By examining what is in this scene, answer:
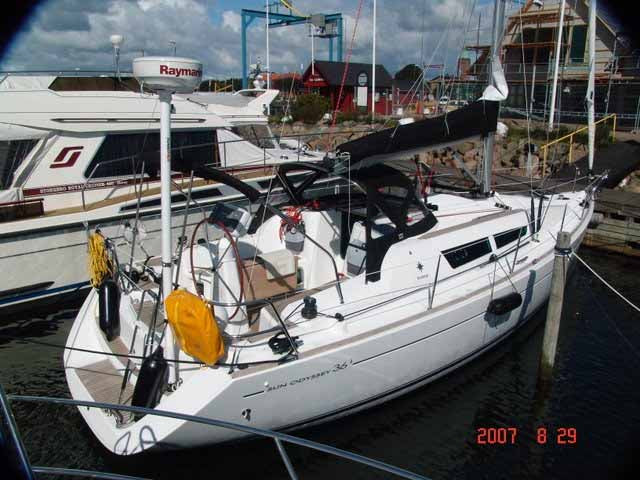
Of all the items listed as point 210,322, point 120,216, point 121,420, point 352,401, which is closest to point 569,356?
point 352,401

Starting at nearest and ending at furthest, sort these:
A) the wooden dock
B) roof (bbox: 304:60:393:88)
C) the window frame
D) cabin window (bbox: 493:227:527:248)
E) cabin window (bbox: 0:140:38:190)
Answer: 1. the window frame
2. cabin window (bbox: 493:227:527:248)
3. cabin window (bbox: 0:140:38:190)
4. the wooden dock
5. roof (bbox: 304:60:393:88)

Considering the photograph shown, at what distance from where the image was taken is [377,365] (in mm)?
5426

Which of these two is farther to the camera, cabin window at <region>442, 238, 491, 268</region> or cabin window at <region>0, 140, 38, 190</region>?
cabin window at <region>0, 140, 38, 190</region>

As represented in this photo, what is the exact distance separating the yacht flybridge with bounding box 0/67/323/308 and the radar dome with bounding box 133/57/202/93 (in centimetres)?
436

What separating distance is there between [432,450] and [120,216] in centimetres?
677

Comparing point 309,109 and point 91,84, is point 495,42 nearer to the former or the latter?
point 91,84

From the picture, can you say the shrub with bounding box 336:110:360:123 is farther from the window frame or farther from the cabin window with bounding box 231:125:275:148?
the window frame

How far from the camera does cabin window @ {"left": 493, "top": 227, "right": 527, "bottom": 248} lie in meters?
7.17

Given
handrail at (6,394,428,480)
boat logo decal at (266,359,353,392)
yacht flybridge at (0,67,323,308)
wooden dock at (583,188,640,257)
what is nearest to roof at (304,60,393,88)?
wooden dock at (583,188,640,257)

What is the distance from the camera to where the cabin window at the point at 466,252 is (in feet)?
21.5

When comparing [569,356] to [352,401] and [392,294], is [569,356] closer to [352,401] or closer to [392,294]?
[392,294]

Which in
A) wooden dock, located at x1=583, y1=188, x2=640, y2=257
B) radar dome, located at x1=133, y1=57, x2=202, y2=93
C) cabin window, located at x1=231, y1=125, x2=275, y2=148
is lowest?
wooden dock, located at x1=583, y1=188, x2=640, y2=257

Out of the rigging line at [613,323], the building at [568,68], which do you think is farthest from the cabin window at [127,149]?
the building at [568,68]
